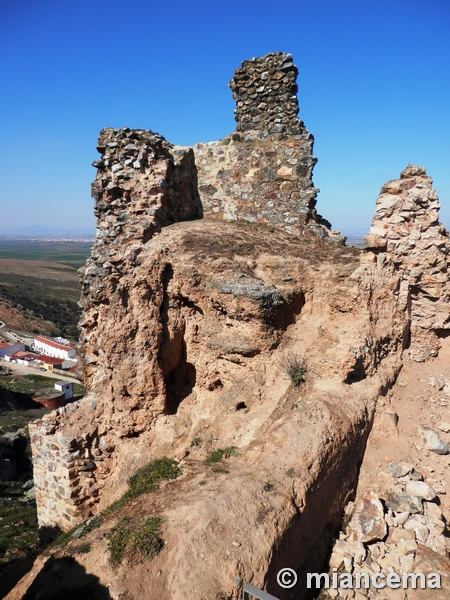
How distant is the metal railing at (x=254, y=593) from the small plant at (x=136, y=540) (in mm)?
928

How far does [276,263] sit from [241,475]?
12.3 feet

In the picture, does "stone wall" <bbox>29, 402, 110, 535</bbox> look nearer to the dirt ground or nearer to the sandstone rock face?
the dirt ground

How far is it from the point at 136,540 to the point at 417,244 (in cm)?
629

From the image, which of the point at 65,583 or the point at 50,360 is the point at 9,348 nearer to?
the point at 50,360

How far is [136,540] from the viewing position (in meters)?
4.18

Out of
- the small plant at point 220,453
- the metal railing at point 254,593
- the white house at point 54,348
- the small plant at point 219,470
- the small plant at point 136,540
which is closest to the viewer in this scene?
the metal railing at point 254,593

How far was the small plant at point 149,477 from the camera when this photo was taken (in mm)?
5543

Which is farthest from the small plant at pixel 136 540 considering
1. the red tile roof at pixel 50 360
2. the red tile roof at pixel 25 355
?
the red tile roof at pixel 25 355

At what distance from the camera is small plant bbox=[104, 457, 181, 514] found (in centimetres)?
554

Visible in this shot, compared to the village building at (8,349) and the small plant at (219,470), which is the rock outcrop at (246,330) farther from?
the village building at (8,349)

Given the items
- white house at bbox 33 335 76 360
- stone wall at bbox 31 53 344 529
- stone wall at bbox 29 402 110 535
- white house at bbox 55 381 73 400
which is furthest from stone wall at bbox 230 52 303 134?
white house at bbox 33 335 76 360

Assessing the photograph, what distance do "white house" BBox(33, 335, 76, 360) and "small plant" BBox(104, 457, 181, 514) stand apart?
1875 inches

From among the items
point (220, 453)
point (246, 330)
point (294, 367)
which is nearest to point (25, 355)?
point (246, 330)

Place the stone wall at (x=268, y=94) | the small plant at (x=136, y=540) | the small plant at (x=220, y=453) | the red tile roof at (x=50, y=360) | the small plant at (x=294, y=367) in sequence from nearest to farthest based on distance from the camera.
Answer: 1. the small plant at (x=136, y=540)
2. the small plant at (x=220, y=453)
3. the small plant at (x=294, y=367)
4. the stone wall at (x=268, y=94)
5. the red tile roof at (x=50, y=360)
